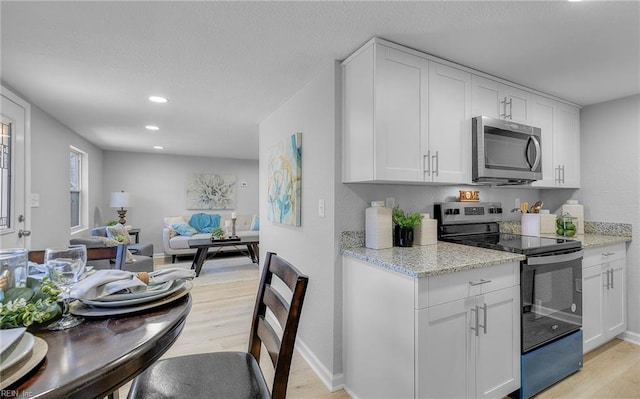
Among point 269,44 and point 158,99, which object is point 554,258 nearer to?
point 269,44

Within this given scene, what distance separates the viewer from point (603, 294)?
2.38 m

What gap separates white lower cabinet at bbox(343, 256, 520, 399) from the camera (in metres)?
1.46

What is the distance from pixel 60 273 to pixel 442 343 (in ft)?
5.27

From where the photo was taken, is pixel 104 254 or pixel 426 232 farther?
pixel 426 232

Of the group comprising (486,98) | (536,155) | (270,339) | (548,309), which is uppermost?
(486,98)

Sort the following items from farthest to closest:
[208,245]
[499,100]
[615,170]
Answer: [208,245], [615,170], [499,100]

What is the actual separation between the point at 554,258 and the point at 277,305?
1795mm

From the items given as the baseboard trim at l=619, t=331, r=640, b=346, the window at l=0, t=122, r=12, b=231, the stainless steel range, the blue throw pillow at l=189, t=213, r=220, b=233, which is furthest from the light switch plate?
the baseboard trim at l=619, t=331, r=640, b=346

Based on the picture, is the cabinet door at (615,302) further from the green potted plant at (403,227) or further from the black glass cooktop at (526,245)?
the green potted plant at (403,227)

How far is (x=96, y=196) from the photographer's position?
546cm

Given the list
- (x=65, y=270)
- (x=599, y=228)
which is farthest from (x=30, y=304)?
(x=599, y=228)

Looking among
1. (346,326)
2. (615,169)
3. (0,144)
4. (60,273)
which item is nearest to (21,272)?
(60,273)

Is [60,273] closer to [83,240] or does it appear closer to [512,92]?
[512,92]

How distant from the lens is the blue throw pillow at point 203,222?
6219 mm
